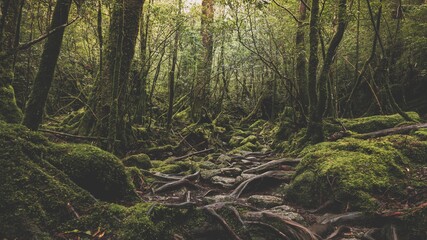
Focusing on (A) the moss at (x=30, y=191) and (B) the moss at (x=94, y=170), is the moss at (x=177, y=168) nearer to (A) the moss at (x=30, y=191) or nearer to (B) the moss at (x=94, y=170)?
(B) the moss at (x=94, y=170)

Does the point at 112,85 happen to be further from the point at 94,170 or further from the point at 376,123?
the point at 376,123

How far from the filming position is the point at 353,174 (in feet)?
18.4

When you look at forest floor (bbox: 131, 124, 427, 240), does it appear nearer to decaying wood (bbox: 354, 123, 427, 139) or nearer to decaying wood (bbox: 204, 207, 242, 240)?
decaying wood (bbox: 204, 207, 242, 240)

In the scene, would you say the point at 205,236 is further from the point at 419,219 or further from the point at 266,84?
the point at 266,84

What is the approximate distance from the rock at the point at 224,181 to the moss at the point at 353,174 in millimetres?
1896

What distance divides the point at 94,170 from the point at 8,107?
4.01 meters

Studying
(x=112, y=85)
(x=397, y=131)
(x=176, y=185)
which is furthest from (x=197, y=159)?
(x=397, y=131)

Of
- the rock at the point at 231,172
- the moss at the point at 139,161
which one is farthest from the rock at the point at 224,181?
the moss at the point at 139,161

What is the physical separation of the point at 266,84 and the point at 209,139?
28.6 ft

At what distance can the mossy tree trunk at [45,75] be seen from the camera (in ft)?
17.1

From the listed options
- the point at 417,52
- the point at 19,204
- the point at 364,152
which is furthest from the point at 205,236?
the point at 417,52

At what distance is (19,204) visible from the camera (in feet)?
11.0

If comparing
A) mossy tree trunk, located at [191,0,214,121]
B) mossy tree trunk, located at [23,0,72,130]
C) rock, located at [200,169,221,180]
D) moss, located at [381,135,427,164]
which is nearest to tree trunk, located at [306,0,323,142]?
moss, located at [381,135,427,164]

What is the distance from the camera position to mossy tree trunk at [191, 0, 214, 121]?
17000mm
